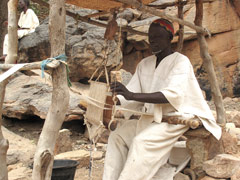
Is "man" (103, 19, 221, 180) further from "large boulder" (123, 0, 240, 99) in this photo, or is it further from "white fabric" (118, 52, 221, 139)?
"large boulder" (123, 0, 240, 99)

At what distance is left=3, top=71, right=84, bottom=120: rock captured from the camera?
6.71 meters

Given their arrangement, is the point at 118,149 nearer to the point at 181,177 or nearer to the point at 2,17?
the point at 181,177

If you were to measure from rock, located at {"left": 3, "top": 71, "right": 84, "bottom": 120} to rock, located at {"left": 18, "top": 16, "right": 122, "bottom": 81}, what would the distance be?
103 centimetres

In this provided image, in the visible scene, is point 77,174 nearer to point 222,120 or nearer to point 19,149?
point 19,149

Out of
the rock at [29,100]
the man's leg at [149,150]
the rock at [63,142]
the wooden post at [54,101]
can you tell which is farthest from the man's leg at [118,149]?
the rock at [29,100]

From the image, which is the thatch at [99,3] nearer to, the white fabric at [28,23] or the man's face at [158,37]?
the man's face at [158,37]

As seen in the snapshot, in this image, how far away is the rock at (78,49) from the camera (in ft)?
25.6

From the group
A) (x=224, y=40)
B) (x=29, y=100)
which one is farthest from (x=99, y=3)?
(x=224, y=40)

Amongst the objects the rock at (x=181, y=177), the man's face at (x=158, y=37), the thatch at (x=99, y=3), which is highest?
the thatch at (x=99, y=3)

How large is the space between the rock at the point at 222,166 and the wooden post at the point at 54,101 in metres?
1.83

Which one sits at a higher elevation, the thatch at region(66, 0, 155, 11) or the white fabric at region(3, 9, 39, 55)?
the white fabric at region(3, 9, 39, 55)

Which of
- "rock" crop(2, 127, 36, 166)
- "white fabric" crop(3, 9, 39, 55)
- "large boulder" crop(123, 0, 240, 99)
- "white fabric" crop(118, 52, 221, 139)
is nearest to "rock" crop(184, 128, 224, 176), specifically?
"white fabric" crop(118, 52, 221, 139)

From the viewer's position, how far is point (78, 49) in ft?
25.6

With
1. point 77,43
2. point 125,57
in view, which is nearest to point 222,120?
point 77,43
